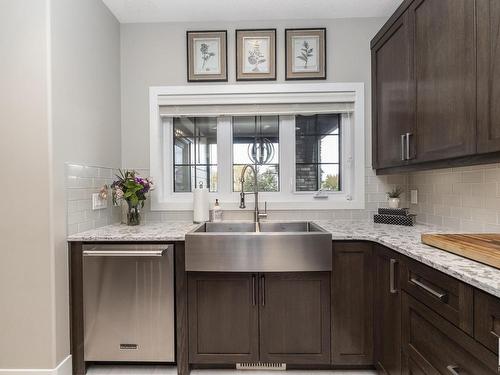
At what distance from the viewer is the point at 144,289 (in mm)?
1709

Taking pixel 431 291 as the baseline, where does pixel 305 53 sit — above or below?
above

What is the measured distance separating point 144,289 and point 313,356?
1.09m

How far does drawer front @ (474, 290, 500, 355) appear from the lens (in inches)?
32.6

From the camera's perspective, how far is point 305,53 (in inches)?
91.1

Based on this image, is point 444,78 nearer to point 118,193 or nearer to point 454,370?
point 454,370

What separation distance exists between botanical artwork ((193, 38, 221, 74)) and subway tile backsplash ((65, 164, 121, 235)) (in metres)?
1.10

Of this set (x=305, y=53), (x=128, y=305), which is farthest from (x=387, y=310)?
(x=305, y=53)

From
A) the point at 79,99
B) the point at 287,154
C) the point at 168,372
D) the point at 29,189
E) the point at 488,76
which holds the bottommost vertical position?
the point at 168,372

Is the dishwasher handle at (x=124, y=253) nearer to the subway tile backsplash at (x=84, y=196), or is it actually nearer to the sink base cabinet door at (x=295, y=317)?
the subway tile backsplash at (x=84, y=196)

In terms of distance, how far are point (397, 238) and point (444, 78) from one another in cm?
85

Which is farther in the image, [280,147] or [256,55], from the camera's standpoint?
[280,147]

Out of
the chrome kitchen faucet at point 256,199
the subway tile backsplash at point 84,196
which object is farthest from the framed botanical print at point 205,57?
the subway tile backsplash at point 84,196

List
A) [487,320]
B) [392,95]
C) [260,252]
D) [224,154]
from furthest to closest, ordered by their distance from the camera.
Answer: [224,154] < [392,95] < [260,252] < [487,320]

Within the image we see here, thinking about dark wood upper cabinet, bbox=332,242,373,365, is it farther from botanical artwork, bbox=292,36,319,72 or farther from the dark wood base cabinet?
botanical artwork, bbox=292,36,319,72
